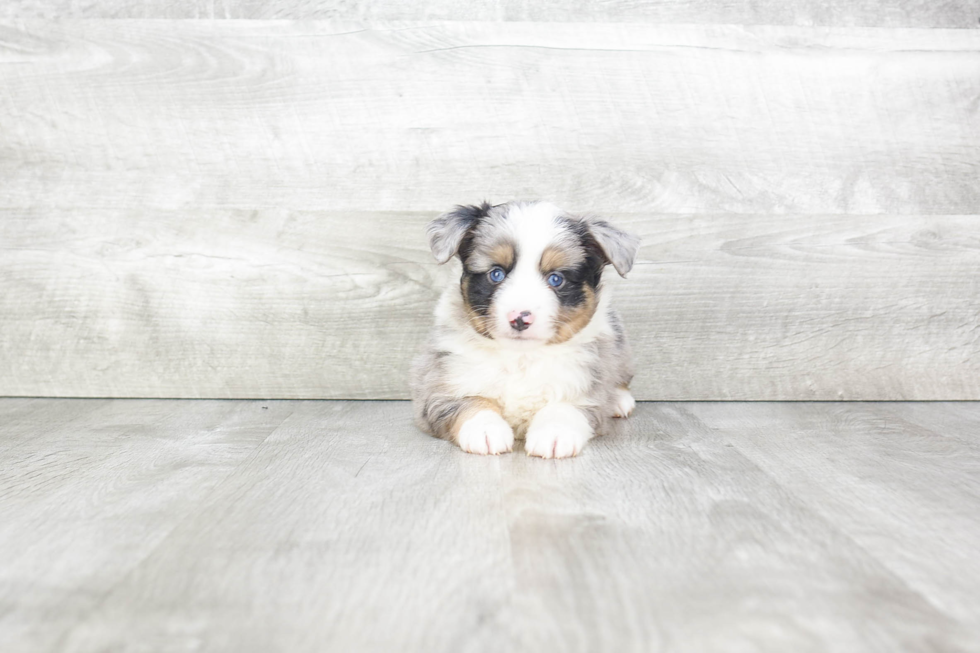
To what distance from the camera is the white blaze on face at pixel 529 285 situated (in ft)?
6.89

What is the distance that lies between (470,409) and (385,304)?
2.87 feet

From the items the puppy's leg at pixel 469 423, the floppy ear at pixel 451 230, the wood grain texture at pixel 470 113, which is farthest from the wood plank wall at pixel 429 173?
the puppy's leg at pixel 469 423

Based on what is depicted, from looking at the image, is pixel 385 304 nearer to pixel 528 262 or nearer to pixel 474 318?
pixel 474 318

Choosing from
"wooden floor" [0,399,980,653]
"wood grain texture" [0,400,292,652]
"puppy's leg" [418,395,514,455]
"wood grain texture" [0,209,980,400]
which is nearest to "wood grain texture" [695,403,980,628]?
"wooden floor" [0,399,980,653]

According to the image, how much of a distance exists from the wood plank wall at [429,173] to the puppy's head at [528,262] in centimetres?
64

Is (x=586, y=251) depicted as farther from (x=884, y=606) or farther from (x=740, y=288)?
(x=884, y=606)

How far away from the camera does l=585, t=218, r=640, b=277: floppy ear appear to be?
2234 mm

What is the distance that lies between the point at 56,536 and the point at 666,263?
7.03 feet

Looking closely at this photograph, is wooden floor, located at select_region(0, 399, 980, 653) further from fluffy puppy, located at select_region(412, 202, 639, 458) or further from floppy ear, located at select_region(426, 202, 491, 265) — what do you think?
floppy ear, located at select_region(426, 202, 491, 265)

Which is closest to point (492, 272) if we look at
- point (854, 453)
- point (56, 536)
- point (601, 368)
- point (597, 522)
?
point (601, 368)

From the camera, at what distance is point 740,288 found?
9.63ft

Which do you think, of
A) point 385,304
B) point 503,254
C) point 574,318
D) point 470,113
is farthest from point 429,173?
point 574,318

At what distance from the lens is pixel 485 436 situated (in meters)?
Result: 2.07

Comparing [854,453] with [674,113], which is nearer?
[854,453]
